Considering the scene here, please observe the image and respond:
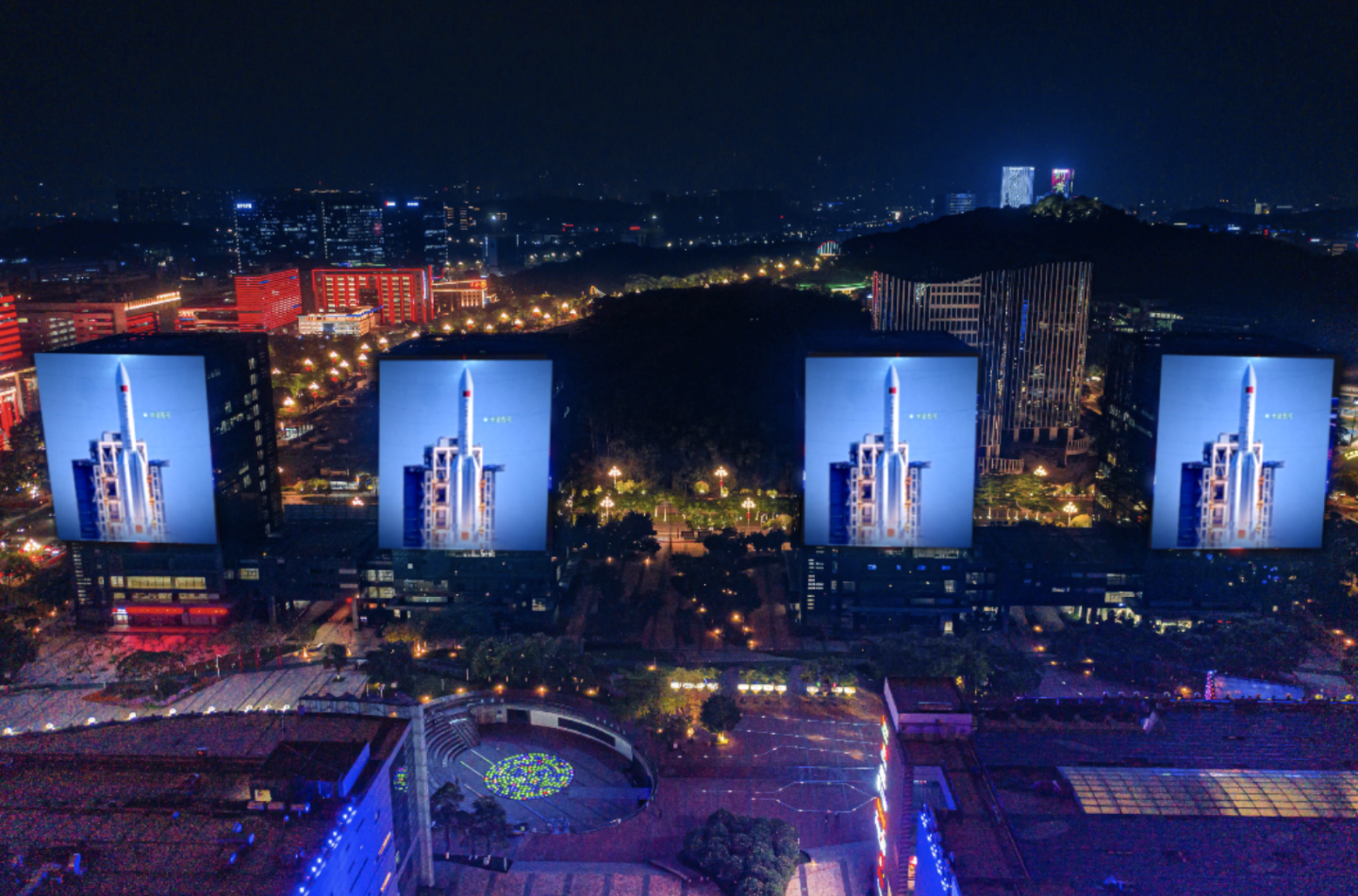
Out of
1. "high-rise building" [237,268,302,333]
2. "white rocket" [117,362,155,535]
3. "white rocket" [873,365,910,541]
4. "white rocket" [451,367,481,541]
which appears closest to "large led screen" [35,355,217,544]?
"white rocket" [117,362,155,535]

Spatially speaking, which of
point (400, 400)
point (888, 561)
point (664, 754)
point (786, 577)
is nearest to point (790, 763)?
point (664, 754)

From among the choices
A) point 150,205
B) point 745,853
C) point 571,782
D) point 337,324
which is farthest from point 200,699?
point 150,205

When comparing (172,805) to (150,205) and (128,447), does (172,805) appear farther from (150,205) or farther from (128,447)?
(150,205)

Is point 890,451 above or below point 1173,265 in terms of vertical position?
below

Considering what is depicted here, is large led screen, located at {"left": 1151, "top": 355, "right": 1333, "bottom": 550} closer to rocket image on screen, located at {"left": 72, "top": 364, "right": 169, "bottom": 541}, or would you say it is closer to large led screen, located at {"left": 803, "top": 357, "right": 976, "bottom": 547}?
large led screen, located at {"left": 803, "top": 357, "right": 976, "bottom": 547}

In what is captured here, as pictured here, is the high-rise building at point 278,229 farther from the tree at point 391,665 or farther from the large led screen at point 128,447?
the tree at point 391,665

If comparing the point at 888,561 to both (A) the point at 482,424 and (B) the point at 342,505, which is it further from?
(B) the point at 342,505
